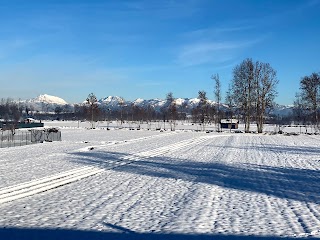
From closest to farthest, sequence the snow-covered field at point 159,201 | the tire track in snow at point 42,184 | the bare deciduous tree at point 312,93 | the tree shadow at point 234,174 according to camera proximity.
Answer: the snow-covered field at point 159,201, the tire track in snow at point 42,184, the tree shadow at point 234,174, the bare deciduous tree at point 312,93

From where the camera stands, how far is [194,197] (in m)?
11.4

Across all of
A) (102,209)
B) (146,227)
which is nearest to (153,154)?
(102,209)

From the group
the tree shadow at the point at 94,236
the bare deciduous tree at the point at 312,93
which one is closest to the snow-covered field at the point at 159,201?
the tree shadow at the point at 94,236

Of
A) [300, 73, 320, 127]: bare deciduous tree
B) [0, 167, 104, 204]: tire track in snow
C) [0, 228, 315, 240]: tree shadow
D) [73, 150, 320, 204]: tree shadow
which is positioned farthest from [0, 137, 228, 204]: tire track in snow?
[300, 73, 320, 127]: bare deciduous tree

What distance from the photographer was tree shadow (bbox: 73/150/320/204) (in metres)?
12.5

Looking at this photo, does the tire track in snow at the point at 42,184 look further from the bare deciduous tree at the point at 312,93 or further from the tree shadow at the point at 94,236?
the bare deciduous tree at the point at 312,93

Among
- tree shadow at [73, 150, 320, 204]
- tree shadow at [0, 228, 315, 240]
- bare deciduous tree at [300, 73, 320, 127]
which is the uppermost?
bare deciduous tree at [300, 73, 320, 127]

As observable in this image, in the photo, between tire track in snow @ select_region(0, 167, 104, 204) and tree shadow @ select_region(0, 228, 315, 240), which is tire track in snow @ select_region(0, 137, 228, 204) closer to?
tire track in snow @ select_region(0, 167, 104, 204)

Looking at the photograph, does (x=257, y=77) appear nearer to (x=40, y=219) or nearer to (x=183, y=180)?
(x=183, y=180)

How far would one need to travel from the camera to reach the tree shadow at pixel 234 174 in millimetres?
12547

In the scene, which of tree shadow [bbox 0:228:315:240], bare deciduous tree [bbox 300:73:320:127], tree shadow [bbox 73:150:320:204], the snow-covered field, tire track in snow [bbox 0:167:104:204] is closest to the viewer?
tree shadow [bbox 0:228:315:240]

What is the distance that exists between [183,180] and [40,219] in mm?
6823

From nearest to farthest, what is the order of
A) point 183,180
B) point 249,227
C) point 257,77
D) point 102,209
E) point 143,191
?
point 249,227
point 102,209
point 143,191
point 183,180
point 257,77

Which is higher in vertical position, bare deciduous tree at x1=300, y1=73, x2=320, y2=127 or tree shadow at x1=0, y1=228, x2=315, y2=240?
bare deciduous tree at x1=300, y1=73, x2=320, y2=127
